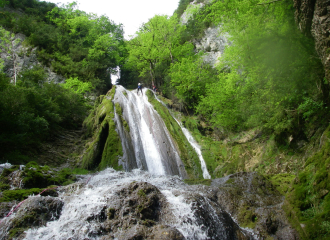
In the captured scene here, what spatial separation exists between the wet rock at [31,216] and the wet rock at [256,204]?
473 centimetres

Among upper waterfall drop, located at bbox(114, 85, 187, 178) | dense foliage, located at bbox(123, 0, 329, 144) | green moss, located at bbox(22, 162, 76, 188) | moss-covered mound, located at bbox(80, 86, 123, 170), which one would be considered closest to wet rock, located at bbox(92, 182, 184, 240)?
green moss, located at bbox(22, 162, 76, 188)

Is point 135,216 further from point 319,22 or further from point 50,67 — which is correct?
point 50,67

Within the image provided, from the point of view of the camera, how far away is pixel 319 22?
16.0ft

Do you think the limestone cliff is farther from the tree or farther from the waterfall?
the waterfall

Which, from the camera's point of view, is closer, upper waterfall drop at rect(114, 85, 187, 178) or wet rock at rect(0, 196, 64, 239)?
wet rock at rect(0, 196, 64, 239)

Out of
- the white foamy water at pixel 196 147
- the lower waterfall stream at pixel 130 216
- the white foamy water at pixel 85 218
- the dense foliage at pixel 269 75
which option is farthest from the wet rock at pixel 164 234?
the white foamy water at pixel 196 147

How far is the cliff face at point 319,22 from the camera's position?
15.4 feet

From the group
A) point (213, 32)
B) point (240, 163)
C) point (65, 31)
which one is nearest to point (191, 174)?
point (240, 163)

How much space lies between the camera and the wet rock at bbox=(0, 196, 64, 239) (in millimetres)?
3873

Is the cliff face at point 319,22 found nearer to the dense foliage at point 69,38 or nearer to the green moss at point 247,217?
the green moss at point 247,217

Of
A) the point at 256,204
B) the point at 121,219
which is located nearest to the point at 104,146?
the point at 121,219

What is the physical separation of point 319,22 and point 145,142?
34.4 ft

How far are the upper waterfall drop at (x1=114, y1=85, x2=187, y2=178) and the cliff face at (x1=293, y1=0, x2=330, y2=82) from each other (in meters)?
A: 8.90

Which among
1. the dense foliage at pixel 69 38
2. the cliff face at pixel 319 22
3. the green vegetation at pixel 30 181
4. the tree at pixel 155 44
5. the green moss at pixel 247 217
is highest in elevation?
the dense foliage at pixel 69 38
